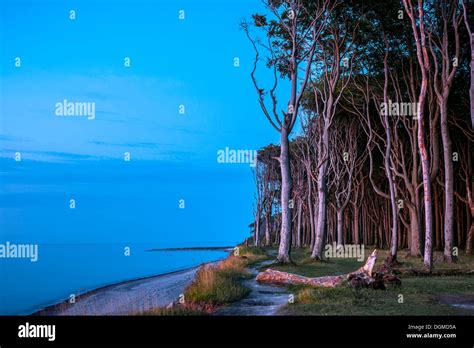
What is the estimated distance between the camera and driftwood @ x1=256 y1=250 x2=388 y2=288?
56.4ft

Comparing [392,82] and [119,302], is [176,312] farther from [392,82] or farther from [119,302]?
[392,82]

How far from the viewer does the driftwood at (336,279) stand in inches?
677

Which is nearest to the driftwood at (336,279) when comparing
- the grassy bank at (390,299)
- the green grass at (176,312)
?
the grassy bank at (390,299)

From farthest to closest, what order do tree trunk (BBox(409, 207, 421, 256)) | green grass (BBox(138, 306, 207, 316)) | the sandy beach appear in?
tree trunk (BBox(409, 207, 421, 256)), the sandy beach, green grass (BBox(138, 306, 207, 316))

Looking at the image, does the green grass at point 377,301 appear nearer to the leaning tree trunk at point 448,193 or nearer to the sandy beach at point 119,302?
the sandy beach at point 119,302

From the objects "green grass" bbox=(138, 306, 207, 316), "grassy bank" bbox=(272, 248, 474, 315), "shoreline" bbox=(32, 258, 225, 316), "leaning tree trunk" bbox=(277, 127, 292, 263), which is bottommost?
"shoreline" bbox=(32, 258, 225, 316)

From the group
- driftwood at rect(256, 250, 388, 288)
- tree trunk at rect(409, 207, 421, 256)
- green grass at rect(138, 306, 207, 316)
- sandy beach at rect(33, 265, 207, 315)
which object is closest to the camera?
green grass at rect(138, 306, 207, 316)

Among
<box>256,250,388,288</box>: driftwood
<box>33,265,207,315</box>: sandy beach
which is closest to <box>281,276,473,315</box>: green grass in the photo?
<box>256,250,388,288</box>: driftwood

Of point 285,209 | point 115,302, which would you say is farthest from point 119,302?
point 285,209

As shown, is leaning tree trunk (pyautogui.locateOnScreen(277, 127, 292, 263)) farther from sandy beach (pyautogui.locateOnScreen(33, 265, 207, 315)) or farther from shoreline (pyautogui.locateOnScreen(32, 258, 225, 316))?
sandy beach (pyautogui.locateOnScreen(33, 265, 207, 315))
